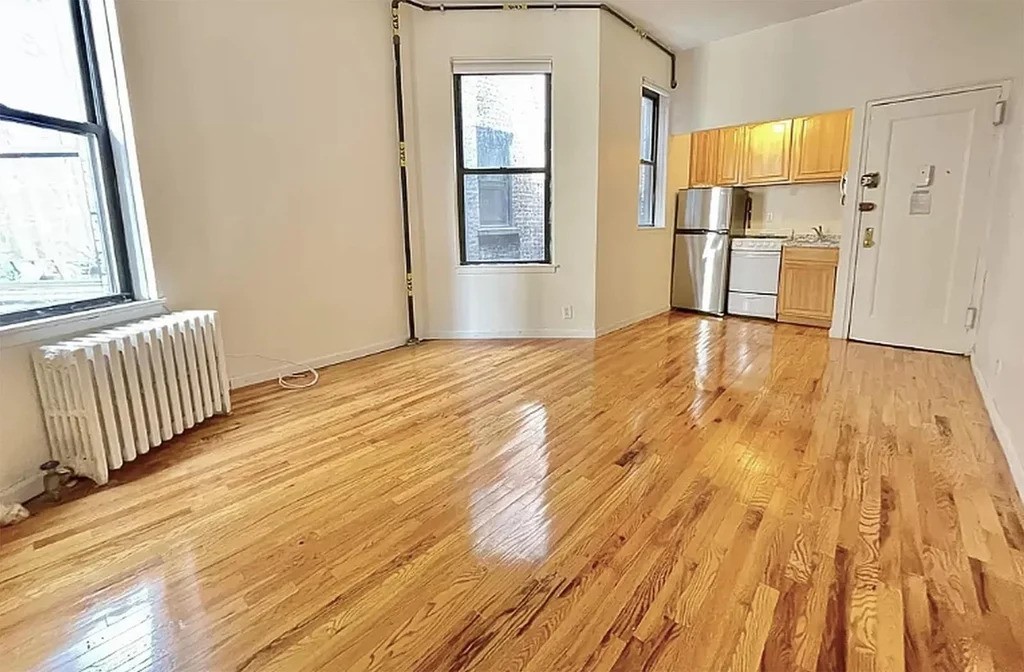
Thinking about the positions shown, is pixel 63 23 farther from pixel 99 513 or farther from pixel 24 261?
pixel 99 513

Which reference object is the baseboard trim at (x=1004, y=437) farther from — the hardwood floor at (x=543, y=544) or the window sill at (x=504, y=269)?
the window sill at (x=504, y=269)

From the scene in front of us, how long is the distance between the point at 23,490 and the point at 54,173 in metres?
1.42

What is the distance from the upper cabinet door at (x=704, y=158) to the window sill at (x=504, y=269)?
2.45 meters

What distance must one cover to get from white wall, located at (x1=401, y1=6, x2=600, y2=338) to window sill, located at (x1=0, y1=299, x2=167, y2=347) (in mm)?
2151

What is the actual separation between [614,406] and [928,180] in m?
3.17

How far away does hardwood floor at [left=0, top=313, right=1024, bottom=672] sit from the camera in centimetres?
134

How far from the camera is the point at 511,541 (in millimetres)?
1756

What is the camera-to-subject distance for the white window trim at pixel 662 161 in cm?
531

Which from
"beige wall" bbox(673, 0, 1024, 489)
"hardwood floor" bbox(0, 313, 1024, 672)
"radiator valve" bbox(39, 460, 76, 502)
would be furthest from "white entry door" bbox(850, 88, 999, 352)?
"radiator valve" bbox(39, 460, 76, 502)

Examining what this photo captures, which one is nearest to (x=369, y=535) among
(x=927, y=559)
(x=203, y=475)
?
(x=203, y=475)

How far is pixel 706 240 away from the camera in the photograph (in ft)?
18.7

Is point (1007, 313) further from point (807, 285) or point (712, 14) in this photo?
point (712, 14)

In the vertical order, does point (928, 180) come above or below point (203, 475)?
above

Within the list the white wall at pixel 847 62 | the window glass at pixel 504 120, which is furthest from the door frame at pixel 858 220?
the window glass at pixel 504 120
